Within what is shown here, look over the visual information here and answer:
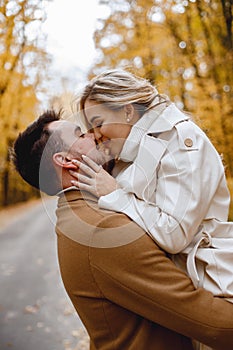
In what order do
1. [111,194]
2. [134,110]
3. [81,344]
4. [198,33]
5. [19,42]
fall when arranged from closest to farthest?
1. [111,194]
2. [134,110]
3. [81,344]
4. [198,33]
5. [19,42]

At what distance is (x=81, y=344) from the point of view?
18.2 feet

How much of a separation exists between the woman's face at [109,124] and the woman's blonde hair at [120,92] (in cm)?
3

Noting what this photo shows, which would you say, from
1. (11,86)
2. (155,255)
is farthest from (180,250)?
(11,86)

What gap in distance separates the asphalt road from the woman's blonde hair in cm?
50

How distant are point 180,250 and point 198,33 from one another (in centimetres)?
592

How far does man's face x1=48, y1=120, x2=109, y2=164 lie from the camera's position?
5.48 feet

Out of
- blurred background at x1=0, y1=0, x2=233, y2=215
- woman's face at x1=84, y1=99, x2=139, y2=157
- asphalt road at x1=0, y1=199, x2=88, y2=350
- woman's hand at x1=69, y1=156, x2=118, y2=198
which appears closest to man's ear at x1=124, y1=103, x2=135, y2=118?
woman's face at x1=84, y1=99, x2=139, y2=157

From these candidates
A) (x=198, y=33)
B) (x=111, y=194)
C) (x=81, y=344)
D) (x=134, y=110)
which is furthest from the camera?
(x=198, y=33)

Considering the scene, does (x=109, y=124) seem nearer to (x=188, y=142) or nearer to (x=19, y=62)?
(x=188, y=142)

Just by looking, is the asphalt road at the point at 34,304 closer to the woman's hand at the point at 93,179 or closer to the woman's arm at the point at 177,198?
the woman's hand at the point at 93,179

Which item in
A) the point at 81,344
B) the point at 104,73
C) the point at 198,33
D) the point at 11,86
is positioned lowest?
the point at 81,344

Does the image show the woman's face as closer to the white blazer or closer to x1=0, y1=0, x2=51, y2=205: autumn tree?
the white blazer

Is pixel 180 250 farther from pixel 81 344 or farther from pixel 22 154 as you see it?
pixel 81 344

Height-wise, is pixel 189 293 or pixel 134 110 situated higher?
pixel 134 110
